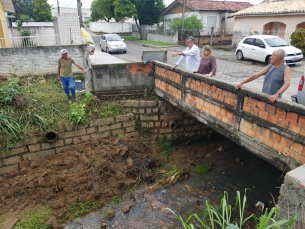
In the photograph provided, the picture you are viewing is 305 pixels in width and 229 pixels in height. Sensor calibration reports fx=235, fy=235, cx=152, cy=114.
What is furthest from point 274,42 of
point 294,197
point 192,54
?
point 294,197

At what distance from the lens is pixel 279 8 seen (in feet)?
56.0

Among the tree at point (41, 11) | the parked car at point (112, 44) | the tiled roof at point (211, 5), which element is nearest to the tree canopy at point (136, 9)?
the tiled roof at point (211, 5)

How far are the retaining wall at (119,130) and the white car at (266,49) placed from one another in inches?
267

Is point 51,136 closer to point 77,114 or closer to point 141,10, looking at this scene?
point 77,114

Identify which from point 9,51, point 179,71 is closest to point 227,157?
point 179,71

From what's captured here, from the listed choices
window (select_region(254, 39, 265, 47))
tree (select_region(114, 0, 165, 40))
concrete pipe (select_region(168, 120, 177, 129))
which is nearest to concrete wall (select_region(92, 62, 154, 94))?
concrete pipe (select_region(168, 120, 177, 129))

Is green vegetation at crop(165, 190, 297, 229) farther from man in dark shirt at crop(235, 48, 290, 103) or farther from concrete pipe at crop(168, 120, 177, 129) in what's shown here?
concrete pipe at crop(168, 120, 177, 129)

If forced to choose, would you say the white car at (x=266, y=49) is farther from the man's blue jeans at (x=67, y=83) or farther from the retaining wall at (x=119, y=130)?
the man's blue jeans at (x=67, y=83)

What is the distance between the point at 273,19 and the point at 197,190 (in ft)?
53.7

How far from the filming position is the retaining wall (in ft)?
19.2

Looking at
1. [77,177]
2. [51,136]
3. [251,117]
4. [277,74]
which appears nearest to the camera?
[277,74]

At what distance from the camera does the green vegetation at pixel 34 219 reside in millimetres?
4496

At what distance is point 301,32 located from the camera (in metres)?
13.9

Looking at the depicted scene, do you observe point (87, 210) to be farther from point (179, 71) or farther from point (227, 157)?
point (227, 157)
